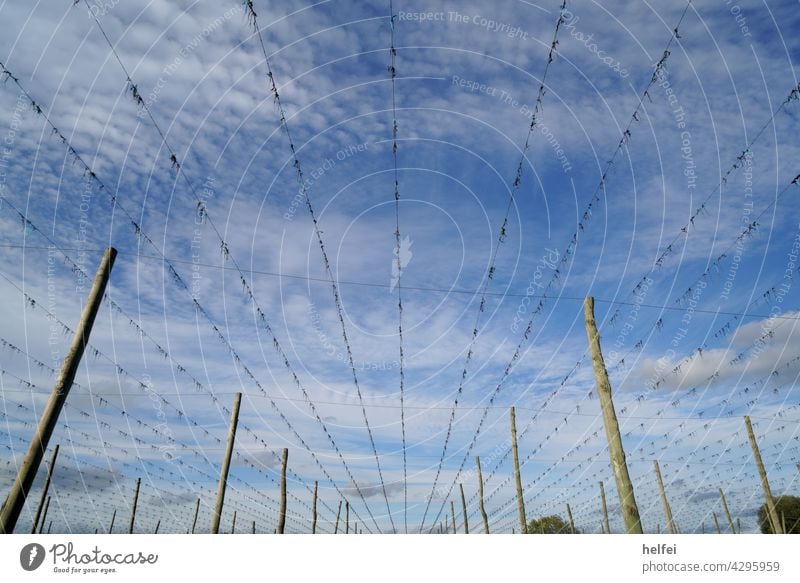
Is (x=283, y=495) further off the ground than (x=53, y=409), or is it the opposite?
(x=283, y=495)

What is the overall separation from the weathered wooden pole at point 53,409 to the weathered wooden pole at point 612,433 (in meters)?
12.0

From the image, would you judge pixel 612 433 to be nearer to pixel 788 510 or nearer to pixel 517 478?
pixel 517 478

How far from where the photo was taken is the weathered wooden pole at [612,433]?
10312mm

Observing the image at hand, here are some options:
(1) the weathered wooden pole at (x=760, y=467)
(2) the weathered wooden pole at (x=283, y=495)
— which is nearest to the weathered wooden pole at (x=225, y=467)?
(2) the weathered wooden pole at (x=283, y=495)

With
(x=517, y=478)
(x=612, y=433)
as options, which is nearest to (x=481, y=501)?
(x=517, y=478)

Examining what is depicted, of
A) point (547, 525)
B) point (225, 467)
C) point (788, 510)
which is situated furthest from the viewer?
point (547, 525)

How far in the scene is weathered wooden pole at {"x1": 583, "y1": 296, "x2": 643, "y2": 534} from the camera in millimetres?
10312
